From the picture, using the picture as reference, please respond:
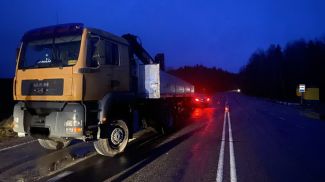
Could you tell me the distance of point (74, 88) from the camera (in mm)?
9055

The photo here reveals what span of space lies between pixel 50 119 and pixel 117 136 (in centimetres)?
185

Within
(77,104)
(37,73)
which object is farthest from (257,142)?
(37,73)

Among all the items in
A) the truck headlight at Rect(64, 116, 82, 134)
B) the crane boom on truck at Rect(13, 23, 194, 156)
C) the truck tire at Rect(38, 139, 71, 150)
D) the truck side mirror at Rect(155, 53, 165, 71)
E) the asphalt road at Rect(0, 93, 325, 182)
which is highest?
the truck side mirror at Rect(155, 53, 165, 71)

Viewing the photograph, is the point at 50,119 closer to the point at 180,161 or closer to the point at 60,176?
the point at 60,176

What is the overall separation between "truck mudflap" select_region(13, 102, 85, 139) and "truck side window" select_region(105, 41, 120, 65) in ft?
5.48

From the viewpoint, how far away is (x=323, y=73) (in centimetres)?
6862

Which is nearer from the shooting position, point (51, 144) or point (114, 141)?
point (114, 141)

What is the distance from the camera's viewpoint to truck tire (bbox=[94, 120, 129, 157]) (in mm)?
9828

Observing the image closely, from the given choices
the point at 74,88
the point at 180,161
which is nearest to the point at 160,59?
the point at 74,88

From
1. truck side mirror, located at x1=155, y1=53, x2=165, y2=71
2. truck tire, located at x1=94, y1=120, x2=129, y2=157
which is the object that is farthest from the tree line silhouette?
truck tire, located at x1=94, y1=120, x2=129, y2=157

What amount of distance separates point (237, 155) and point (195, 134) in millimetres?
4623

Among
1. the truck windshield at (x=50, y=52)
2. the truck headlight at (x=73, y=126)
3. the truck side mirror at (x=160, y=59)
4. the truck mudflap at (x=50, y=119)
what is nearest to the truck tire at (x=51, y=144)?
the truck mudflap at (x=50, y=119)

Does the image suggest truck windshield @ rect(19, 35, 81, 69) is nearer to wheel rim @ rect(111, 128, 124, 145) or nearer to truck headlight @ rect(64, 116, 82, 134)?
truck headlight @ rect(64, 116, 82, 134)

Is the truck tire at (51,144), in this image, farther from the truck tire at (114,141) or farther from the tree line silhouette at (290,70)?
the tree line silhouette at (290,70)
